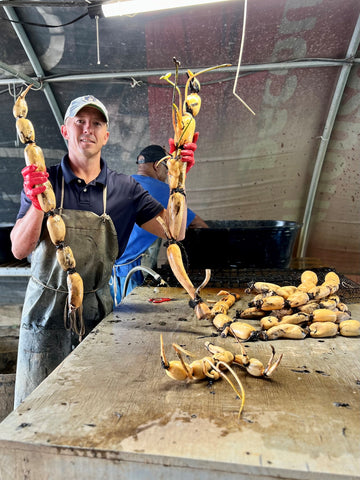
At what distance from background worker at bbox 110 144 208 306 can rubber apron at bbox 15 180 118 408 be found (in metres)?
1.19

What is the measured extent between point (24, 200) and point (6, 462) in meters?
1.49

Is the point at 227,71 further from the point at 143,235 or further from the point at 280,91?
the point at 143,235

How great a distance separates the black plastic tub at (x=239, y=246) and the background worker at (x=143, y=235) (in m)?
0.25

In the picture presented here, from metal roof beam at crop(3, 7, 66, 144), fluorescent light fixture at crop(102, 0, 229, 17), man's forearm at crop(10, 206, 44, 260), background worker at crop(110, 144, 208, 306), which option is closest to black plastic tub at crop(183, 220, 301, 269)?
background worker at crop(110, 144, 208, 306)

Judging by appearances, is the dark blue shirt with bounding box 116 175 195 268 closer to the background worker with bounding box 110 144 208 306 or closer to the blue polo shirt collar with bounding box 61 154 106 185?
the background worker with bounding box 110 144 208 306

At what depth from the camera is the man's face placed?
90.0 inches

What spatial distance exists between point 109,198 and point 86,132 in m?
0.45

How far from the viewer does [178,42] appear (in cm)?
426

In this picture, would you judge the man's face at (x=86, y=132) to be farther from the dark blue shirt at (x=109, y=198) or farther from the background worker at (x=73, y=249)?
the dark blue shirt at (x=109, y=198)

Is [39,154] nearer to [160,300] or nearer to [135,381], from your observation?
[135,381]

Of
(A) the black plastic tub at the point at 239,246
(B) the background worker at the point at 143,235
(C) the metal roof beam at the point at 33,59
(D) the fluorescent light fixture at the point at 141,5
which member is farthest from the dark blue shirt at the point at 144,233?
(C) the metal roof beam at the point at 33,59

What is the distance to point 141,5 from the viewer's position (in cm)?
261

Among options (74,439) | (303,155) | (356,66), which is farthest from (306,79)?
(74,439)

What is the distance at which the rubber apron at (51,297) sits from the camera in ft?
7.35
